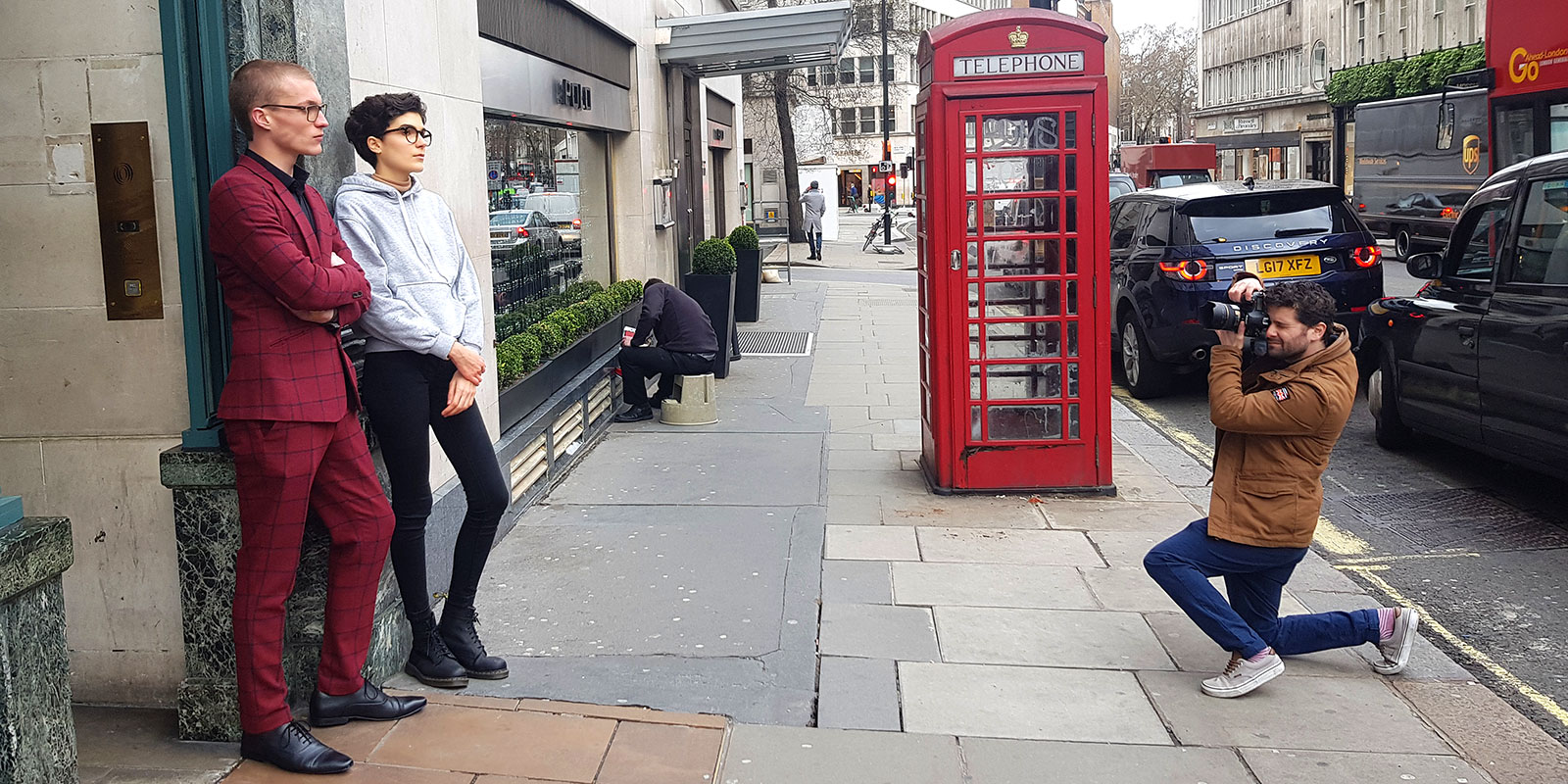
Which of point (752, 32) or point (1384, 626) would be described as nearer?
point (1384, 626)

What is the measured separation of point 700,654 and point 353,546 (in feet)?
4.54

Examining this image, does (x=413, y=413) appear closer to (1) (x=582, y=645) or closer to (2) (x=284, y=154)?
(2) (x=284, y=154)

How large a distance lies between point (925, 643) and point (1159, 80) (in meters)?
75.9

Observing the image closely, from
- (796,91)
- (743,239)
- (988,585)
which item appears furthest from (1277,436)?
(796,91)

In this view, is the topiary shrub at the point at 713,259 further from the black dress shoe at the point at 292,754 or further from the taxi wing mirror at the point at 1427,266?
the black dress shoe at the point at 292,754

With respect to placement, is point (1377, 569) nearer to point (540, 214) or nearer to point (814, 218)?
point (540, 214)

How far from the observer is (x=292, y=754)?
3734 millimetres

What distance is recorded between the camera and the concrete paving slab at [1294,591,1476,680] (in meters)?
4.78

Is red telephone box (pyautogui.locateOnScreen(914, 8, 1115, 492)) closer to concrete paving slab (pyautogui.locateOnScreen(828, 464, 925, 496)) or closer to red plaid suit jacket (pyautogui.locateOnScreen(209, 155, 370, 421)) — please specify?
concrete paving slab (pyautogui.locateOnScreen(828, 464, 925, 496))

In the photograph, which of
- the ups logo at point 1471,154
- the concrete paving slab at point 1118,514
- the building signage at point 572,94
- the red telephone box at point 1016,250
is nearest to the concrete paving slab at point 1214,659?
the concrete paving slab at point 1118,514

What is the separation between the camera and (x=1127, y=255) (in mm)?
11297

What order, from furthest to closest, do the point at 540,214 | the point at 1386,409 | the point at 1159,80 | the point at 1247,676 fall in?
the point at 1159,80
the point at 540,214
the point at 1386,409
the point at 1247,676

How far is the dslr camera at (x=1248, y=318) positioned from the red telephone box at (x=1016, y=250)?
2.63 metres

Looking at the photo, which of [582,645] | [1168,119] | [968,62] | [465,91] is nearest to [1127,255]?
[968,62]
